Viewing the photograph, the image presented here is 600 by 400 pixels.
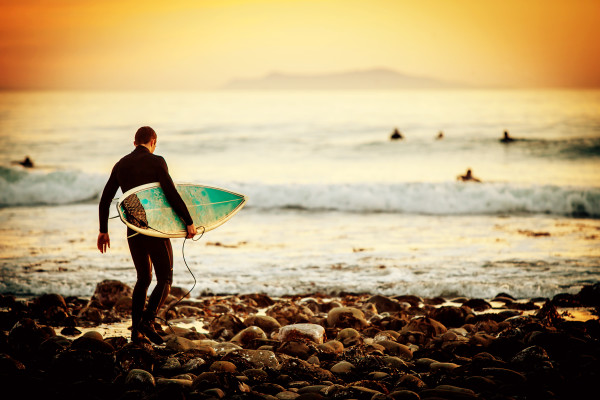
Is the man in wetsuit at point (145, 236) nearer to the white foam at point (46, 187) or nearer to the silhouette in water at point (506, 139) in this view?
the white foam at point (46, 187)

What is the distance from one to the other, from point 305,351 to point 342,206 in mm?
12082

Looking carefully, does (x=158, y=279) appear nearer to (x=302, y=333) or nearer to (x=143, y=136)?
(x=143, y=136)

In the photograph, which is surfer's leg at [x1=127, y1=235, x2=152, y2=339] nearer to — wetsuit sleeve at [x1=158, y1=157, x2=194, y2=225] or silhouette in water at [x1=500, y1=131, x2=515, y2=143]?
wetsuit sleeve at [x1=158, y1=157, x2=194, y2=225]

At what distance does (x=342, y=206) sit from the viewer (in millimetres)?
16828

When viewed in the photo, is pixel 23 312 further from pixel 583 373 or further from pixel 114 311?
pixel 583 373

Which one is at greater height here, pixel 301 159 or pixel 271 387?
pixel 301 159

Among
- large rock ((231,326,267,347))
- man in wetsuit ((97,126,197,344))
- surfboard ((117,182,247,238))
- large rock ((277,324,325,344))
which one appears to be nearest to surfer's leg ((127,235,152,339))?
man in wetsuit ((97,126,197,344))

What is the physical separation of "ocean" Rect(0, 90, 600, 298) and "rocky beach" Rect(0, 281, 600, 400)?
94cm

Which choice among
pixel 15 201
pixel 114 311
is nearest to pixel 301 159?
pixel 15 201

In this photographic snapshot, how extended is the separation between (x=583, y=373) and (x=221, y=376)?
246cm

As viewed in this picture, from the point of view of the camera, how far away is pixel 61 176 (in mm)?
20031

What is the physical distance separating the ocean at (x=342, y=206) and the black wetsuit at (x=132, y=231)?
0.40 m

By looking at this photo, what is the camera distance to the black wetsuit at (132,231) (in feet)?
15.3

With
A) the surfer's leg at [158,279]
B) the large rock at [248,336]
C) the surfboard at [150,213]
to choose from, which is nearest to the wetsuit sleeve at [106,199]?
the surfboard at [150,213]
